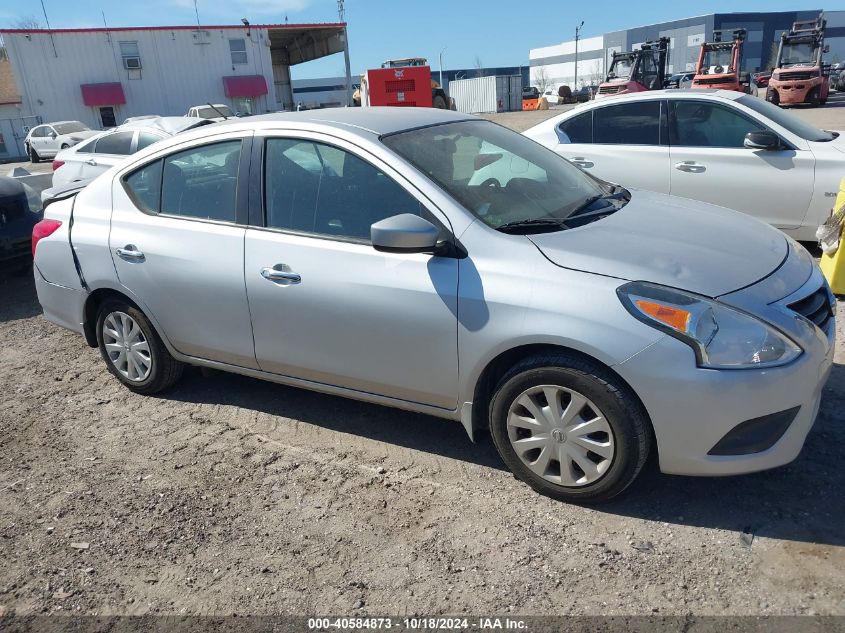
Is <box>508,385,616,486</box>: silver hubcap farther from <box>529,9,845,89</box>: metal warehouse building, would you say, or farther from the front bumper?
<box>529,9,845,89</box>: metal warehouse building

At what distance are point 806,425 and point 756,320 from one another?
53 centimetres

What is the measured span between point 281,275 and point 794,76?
31962 mm

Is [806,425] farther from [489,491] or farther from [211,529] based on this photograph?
[211,529]

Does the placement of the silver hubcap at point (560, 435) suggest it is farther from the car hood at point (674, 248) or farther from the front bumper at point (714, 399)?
the car hood at point (674, 248)

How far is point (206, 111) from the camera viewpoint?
85.1 ft

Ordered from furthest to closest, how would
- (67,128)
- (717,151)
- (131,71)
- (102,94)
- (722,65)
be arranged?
(131,71)
(102,94)
(722,65)
(67,128)
(717,151)

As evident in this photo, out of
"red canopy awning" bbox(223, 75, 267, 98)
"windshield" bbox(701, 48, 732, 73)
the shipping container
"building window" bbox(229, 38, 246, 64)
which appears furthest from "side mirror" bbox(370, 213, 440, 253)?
the shipping container

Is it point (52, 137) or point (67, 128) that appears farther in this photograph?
point (67, 128)

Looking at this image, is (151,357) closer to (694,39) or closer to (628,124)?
(628,124)

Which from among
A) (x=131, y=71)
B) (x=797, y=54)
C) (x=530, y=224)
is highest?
(x=131, y=71)

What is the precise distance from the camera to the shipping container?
48.0 metres

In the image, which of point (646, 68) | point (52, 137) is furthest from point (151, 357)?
point (52, 137)

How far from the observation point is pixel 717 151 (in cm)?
637

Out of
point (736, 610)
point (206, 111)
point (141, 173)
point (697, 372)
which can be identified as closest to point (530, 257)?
point (697, 372)
